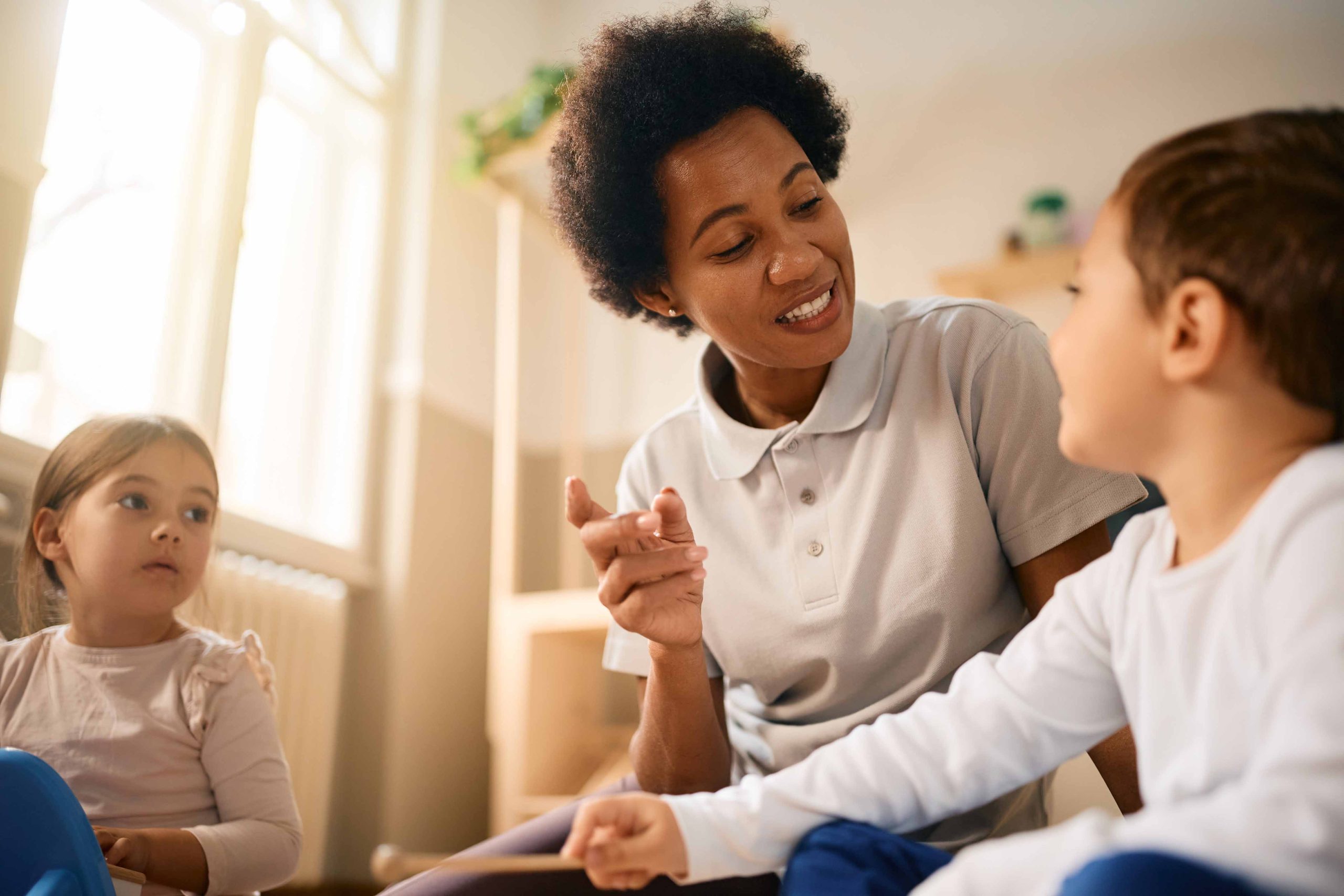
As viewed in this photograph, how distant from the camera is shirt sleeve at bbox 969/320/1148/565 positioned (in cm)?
93

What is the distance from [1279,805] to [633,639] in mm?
789

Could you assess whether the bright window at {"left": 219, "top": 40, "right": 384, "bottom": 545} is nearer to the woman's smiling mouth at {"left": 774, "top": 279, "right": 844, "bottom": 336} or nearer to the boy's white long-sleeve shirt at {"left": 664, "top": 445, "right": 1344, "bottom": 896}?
the woman's smiling mouth at {"left": 774, "top": 279, "right": 844, "bottom": 336}

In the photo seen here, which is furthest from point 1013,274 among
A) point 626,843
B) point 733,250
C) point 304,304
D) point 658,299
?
point 626,843

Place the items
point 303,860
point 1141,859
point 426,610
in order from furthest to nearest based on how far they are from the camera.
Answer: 1. point 426,610
2. point 303,860
3. point 1141,859

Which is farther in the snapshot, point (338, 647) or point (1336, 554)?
point (338, 647)

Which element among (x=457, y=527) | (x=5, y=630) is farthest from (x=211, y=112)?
(x=5, y=630)

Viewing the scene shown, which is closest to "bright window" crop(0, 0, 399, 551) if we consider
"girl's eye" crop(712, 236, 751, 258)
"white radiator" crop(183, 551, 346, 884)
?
"white radiator" crop(183, 551, 346, 884)

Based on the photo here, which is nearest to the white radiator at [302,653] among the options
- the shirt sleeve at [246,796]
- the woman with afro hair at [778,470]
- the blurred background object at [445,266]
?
the blurred background object at [445,266]

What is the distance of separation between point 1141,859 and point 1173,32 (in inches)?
110

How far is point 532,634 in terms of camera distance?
2.48 m

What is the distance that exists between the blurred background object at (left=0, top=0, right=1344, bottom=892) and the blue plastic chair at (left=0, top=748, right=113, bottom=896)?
4.01 feet

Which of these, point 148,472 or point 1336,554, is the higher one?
point 148,472

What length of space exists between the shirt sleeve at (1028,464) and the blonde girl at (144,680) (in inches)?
30.1

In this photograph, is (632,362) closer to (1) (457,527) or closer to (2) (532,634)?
(1) (457,527)
